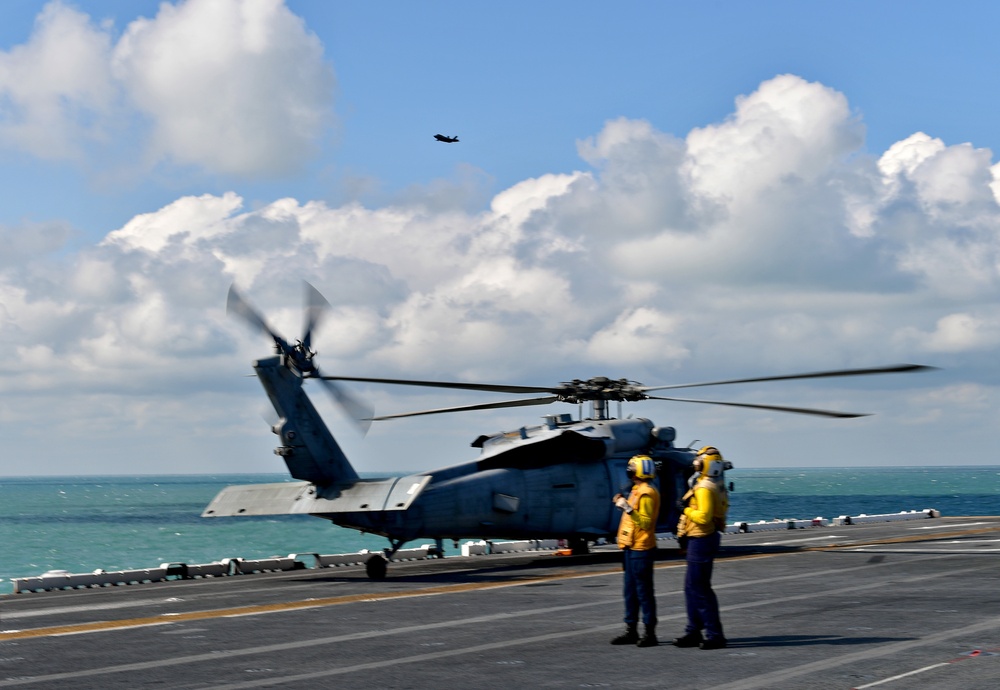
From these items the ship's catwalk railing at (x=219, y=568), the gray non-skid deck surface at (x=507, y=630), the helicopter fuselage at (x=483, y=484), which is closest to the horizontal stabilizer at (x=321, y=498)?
the helicopter fuselage at (x=483, y=484)

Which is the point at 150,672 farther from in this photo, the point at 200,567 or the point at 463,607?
the point at 200,567

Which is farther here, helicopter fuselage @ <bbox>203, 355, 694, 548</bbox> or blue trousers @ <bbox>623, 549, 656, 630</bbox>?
helicopter fuselage @ <bbox>203, 355, 694, 548</bbox>

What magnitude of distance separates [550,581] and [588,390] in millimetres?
6786

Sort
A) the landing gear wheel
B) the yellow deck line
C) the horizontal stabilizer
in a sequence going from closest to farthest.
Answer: the yellow deck line → the horizontal stabilizer → the landing gear wheel

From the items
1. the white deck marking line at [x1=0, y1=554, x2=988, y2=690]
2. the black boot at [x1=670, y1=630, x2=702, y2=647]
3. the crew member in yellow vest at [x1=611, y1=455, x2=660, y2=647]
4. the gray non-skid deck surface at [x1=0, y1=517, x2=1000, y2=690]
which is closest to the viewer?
the gray non-skid deck surface at [x1=0, y1=517, x2=1000, y2=690]

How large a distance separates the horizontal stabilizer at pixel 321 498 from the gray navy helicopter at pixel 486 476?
0.03 metres

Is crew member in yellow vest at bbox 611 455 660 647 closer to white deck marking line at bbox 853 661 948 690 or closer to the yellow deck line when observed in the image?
white deck marking line at bbox 853 661 948 690

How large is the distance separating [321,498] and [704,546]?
1360 cm

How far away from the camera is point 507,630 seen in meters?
16.2

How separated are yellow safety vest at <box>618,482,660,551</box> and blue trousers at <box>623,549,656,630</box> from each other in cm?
8

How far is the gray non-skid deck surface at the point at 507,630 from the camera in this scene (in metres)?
12.2

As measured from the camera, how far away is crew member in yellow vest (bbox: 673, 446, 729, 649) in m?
13.6

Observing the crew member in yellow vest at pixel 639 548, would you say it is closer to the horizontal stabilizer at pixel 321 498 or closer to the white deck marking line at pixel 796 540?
the horizontal stabilizer at pixel 321 498

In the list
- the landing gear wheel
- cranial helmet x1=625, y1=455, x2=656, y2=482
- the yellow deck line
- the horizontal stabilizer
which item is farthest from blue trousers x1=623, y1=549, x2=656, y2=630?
the landing gear wheel
